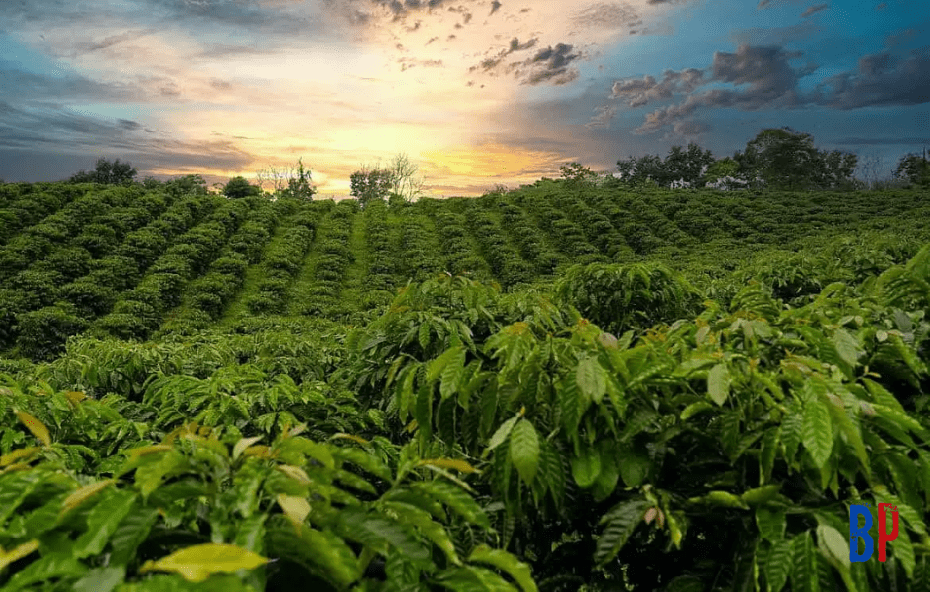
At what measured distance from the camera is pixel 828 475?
1258mm

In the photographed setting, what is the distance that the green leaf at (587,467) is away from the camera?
56.6 inches

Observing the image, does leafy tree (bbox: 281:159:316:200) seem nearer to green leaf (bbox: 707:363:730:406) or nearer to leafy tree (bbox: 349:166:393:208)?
leafy tree (bbox: 349:166:393:208)

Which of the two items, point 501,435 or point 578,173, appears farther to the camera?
point 578,173

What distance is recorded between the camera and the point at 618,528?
1.37 meters

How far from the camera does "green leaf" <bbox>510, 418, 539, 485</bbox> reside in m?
1.32

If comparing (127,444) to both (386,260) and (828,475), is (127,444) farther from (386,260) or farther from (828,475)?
(386,260)

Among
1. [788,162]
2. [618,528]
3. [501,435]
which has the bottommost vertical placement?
[618,528]

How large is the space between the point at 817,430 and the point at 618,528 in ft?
1.62

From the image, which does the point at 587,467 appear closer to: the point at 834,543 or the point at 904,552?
the point at 834,543

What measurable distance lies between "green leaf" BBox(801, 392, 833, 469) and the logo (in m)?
0.17

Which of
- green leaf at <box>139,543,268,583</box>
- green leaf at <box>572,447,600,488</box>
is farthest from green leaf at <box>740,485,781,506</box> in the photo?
green leaf at <box>139,543,268,583</box>

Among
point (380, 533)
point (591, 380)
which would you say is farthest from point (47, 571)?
point (591, 380)

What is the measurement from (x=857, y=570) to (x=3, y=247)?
58.0ft

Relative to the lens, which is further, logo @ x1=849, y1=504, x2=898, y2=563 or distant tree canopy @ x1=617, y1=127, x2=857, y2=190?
distant tree canopy @ x1=617, y1=127, x2=857, y2=190
